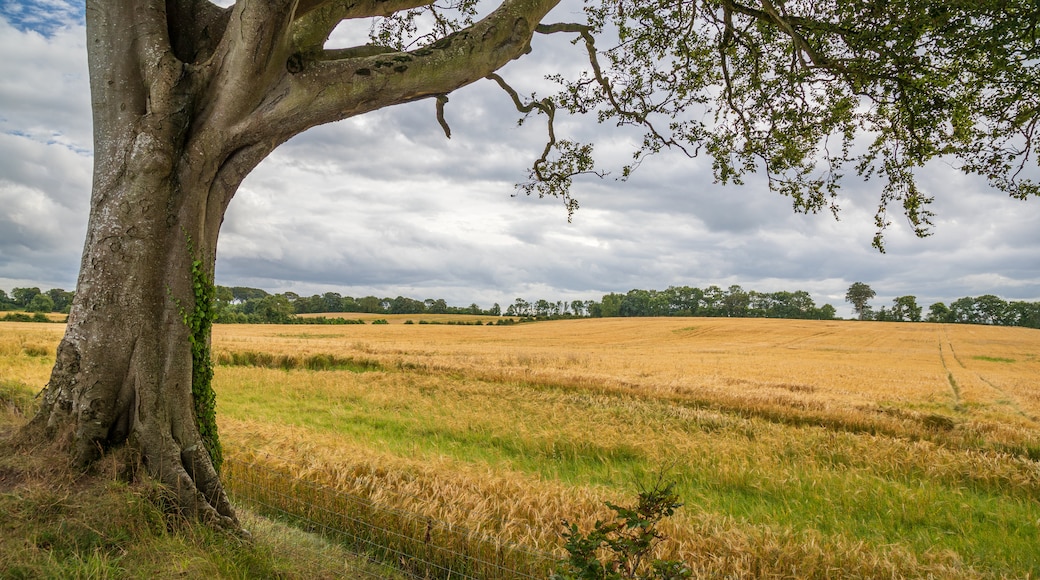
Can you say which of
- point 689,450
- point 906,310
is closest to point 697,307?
point 906,310

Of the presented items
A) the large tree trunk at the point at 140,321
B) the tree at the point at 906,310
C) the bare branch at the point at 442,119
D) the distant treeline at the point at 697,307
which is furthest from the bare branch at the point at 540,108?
the tree at the point at 906,310

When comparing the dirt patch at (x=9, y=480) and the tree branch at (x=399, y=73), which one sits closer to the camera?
the dirt patch at (x=9, y=480)

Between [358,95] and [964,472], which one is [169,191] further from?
[964,472]

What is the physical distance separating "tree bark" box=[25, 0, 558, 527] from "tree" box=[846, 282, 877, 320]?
6271 inches

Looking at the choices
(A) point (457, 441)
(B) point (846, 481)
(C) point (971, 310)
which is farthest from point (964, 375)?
(C) point (971, 310)

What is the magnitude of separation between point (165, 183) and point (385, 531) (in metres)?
4.18

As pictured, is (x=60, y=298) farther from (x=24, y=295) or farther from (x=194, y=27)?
(x=194, y=27)

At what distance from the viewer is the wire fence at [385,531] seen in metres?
5.15

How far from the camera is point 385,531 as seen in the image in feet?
19.1

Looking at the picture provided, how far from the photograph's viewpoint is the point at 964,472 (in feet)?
32.7

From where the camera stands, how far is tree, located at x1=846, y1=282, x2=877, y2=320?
452 feet

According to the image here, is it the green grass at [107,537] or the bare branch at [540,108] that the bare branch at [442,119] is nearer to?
the bare branch at [540,108]

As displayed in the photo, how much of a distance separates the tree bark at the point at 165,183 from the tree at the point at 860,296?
159m

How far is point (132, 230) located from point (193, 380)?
1.50 meters
